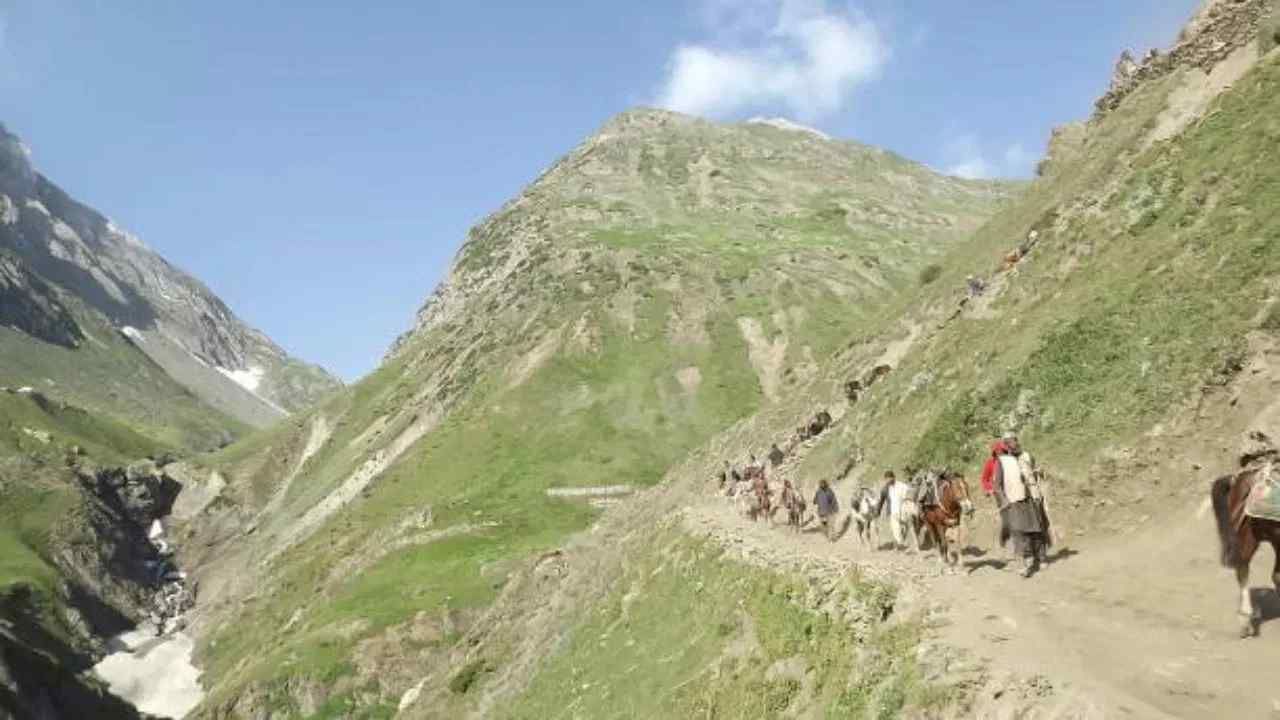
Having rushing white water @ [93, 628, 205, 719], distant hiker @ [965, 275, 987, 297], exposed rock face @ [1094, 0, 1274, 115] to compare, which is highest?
exposed rock face @ [1094, 0, 1274, 115]

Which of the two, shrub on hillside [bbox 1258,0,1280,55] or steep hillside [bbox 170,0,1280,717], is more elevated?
shrub on hillside [bbox 1258,0,1280,55]

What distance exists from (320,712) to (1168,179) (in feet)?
224

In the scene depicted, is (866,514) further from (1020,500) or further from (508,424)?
(508,424)

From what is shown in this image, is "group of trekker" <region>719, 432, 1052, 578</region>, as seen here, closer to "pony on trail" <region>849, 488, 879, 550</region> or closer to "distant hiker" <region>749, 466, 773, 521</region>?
"pony on trail" <region>849, 488, 879, 550</region>

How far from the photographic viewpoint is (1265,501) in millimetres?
15625

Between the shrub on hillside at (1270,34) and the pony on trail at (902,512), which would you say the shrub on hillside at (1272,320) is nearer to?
the pony on trail at (902,512)

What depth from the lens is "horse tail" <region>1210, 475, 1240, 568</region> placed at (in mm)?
16344

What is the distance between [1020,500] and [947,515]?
3.98m

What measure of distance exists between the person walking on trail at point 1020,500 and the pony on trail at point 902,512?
18.9 ft

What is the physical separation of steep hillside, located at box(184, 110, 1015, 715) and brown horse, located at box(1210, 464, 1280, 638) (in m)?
57.9

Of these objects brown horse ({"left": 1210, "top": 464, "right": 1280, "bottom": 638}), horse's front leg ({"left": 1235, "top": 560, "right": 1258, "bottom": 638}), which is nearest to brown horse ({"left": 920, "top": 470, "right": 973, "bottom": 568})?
brown horse ({"left": 1210, "top": 464, "right": 1280, "bottom": 638})

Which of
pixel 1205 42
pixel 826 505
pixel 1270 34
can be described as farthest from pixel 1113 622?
pixel 1205 42

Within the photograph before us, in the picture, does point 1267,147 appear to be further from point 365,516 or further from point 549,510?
point 365,516

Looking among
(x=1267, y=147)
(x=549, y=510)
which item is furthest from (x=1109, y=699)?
(x=549, y=510)
